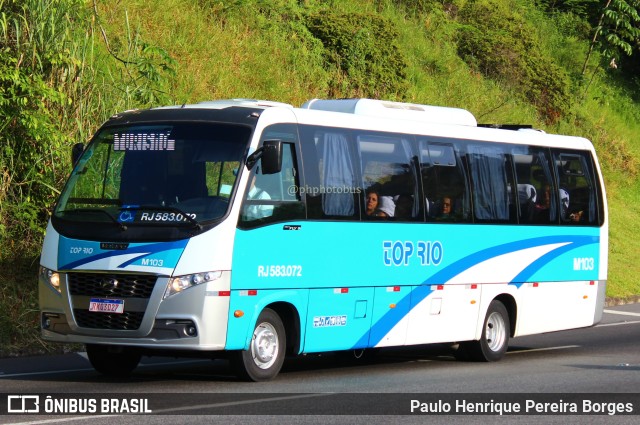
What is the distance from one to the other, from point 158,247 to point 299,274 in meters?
1.81

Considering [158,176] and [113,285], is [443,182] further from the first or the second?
[113,285]

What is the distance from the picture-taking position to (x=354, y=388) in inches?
499

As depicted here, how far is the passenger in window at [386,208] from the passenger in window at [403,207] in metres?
0.10

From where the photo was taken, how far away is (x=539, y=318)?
17.7m

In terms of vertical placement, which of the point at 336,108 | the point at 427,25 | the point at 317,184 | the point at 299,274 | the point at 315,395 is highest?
the point at 427,25

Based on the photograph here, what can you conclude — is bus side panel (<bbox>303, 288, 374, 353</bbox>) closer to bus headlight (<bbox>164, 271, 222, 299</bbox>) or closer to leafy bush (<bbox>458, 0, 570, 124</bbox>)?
bus headlight (<bbox>164, 271, 222, 299</bbox>)

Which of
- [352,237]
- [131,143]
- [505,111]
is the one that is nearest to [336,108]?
[352,237]

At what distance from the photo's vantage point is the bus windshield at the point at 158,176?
12.5m

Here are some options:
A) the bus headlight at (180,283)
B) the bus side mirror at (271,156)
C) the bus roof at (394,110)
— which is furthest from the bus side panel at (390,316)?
the bus headlight at (180,283)

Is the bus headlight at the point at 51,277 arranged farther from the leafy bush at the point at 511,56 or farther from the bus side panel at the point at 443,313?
the leafy bush at the point at 511,56

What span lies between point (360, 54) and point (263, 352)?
18.1 meters

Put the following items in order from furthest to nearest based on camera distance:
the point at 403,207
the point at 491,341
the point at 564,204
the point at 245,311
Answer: the point at 564,204 → the point at 491,341 → the point at 403,207 → the point at 245,311

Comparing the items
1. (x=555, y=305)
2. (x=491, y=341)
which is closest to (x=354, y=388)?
(x=491, y=341)

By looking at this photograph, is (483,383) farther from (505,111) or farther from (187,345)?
(505,111)
